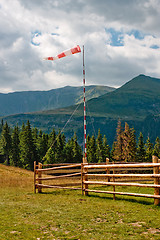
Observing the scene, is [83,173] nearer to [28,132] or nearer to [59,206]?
[59,206]

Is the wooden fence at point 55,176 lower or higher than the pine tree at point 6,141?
lower

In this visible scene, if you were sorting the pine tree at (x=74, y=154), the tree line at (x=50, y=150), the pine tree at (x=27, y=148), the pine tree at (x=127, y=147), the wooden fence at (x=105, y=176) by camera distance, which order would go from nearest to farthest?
the wooden fence at (x=105, y=176), the pine tree at (x=127, y=147), the tree line at (x=50, y=150), the pine tree at (x=27, y=148), the pine tree at (x=74, y=154)

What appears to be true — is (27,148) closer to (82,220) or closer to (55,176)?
(55,176)

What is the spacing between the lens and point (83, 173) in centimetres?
1463

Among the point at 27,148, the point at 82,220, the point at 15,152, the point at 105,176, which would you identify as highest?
the point at 27,148

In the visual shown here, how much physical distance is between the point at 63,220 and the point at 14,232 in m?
1.92

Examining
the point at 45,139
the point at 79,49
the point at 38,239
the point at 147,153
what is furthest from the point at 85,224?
the point at 45,139

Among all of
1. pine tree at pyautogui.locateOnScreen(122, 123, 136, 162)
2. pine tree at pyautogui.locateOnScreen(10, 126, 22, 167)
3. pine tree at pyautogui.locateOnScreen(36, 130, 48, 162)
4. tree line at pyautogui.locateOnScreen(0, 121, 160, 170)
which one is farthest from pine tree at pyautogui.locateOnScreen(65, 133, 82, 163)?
pine tree at pyautogui.locateOnScreen(122, 123, 136, 162)

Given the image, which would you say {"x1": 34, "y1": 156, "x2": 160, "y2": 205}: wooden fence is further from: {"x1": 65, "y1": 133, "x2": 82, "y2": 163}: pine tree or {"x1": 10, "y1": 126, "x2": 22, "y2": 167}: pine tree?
{"x1": 10, "y1": 126, "x2": 22, "y2": 167}: pine tree

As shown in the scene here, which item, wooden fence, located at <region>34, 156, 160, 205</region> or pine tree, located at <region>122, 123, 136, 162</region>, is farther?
pine tree, located at <region>122, 123, 136, 162</region>

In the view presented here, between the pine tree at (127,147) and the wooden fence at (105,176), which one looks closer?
the wooden fence at (105,176)

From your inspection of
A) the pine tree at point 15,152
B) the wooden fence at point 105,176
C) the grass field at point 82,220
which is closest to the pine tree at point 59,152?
the pine tree at point 15,152

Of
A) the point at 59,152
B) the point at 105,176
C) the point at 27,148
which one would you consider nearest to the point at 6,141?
the point at 27,148

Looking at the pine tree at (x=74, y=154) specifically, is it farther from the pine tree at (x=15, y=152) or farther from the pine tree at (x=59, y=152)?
the pine tree at (x=15, y=152)
